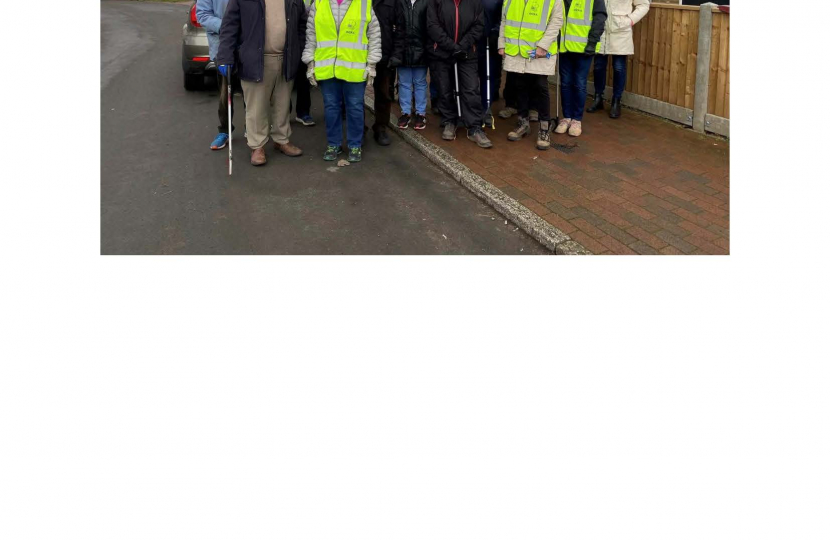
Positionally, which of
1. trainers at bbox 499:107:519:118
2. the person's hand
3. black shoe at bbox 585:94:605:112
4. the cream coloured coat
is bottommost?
trainers at bbox 499:107:519:118

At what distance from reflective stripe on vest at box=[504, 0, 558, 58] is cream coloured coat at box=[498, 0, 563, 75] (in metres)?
0.04

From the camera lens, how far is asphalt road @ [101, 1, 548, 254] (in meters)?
5.81

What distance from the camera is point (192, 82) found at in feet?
35.9

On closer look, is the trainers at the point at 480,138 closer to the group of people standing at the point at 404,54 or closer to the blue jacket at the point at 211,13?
the group of people standing at the point at 404,54

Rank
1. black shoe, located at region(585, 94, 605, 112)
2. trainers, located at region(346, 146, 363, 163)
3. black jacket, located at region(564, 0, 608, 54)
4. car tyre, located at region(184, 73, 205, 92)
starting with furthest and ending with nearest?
1. car tyre, located at region(184, 73, 205, 92)
2. black shoe, located at region(585, 94, 605, 112)
3. black jacket, located at region(564, 0, 608, 54)
4. trainers, located at region(346, 146, 363, 163)

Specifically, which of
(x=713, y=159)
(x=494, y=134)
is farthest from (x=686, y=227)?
(x=494, y=134)

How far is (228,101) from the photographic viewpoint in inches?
300

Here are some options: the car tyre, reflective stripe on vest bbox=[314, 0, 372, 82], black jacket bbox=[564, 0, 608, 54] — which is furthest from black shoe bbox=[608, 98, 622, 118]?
the car tyre

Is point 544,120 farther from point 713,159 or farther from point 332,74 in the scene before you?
point 332,74

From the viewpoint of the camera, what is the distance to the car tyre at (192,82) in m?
10.9

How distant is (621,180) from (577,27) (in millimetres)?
2160

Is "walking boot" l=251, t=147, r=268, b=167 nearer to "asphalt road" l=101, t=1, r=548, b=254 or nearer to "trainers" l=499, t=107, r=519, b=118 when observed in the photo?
"asphalt road" l=101, t=1, r=548, b=254

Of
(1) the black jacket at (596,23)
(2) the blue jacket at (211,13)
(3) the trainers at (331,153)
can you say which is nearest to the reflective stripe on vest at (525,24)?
(1) the black jacket at (596,23)

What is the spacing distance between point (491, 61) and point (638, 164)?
271 cm
